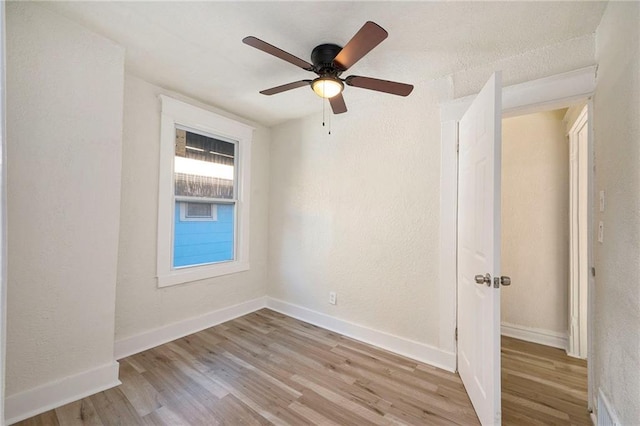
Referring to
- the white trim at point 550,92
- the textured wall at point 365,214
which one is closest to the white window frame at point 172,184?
the textured wall at point 365,214

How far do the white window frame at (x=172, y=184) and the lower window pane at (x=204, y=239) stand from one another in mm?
70

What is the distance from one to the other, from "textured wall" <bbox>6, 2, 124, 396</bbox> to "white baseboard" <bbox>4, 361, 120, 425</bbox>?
1.7 inches

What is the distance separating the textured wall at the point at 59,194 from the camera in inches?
60.7

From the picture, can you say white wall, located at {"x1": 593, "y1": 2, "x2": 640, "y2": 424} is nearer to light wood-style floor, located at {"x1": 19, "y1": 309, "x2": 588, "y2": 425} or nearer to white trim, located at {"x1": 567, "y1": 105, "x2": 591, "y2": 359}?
light wood-style floor, located at {"x1": 19, "y1": 309, "x2": 588, "y2": 425}

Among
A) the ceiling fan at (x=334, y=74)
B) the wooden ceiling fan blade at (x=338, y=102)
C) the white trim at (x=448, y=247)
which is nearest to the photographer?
the ceiling fan at (x=334, y=74)

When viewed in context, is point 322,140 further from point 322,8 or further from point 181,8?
point 181,8

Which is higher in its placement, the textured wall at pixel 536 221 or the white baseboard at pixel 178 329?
the textured wall at pixel 536 221

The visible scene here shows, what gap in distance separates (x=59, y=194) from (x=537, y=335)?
4250 millimetres

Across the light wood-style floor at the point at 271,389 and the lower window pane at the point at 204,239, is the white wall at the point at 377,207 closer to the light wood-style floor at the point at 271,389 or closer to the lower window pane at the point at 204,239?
the light wood-style floor at the point at 271,389

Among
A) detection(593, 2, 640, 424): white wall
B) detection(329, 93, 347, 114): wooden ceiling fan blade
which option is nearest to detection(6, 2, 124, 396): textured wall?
detection(329, 93, 347, 114): wooden ceiling fan blade

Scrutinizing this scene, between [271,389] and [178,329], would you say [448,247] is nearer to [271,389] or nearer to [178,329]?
[271,389]

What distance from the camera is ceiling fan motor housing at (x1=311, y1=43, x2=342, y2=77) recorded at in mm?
1770

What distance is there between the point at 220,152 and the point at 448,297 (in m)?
2.88

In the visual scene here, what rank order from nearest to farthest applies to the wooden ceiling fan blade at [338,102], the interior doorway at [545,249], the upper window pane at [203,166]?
the wooden ceiling fan blade at [338,102], the interior doorway at [545,249], the upper window pane at [203,166]
